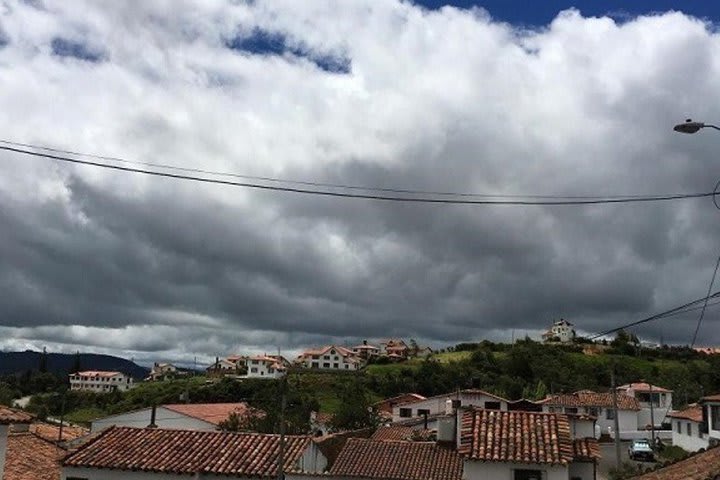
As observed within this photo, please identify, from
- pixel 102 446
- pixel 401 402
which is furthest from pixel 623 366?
pixel 102 446

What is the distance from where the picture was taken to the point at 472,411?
29.5 m

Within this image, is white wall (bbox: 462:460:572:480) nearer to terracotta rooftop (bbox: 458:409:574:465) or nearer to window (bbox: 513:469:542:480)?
window (bbox: 513:469:542:480)

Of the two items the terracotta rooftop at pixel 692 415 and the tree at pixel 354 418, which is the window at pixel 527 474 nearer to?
the tree at pixel 354 418

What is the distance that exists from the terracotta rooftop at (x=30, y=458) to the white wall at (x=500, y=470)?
15620 millimetres

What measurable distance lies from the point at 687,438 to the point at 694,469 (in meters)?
52.6

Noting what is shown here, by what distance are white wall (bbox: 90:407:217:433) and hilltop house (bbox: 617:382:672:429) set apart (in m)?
53.3

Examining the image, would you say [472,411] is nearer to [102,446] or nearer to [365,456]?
[365,456]

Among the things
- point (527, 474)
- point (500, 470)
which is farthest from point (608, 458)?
point (500, 470)

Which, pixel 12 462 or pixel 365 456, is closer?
pixel 12 462

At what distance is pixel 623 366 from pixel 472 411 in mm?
106221

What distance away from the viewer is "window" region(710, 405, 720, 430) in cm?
5084

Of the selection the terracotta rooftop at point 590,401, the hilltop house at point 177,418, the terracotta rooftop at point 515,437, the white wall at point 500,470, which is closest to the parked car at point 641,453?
the terracotta rooftop at point 590,401

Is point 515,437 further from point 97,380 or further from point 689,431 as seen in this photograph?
point 97,380

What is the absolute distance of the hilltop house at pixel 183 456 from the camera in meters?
26.7
